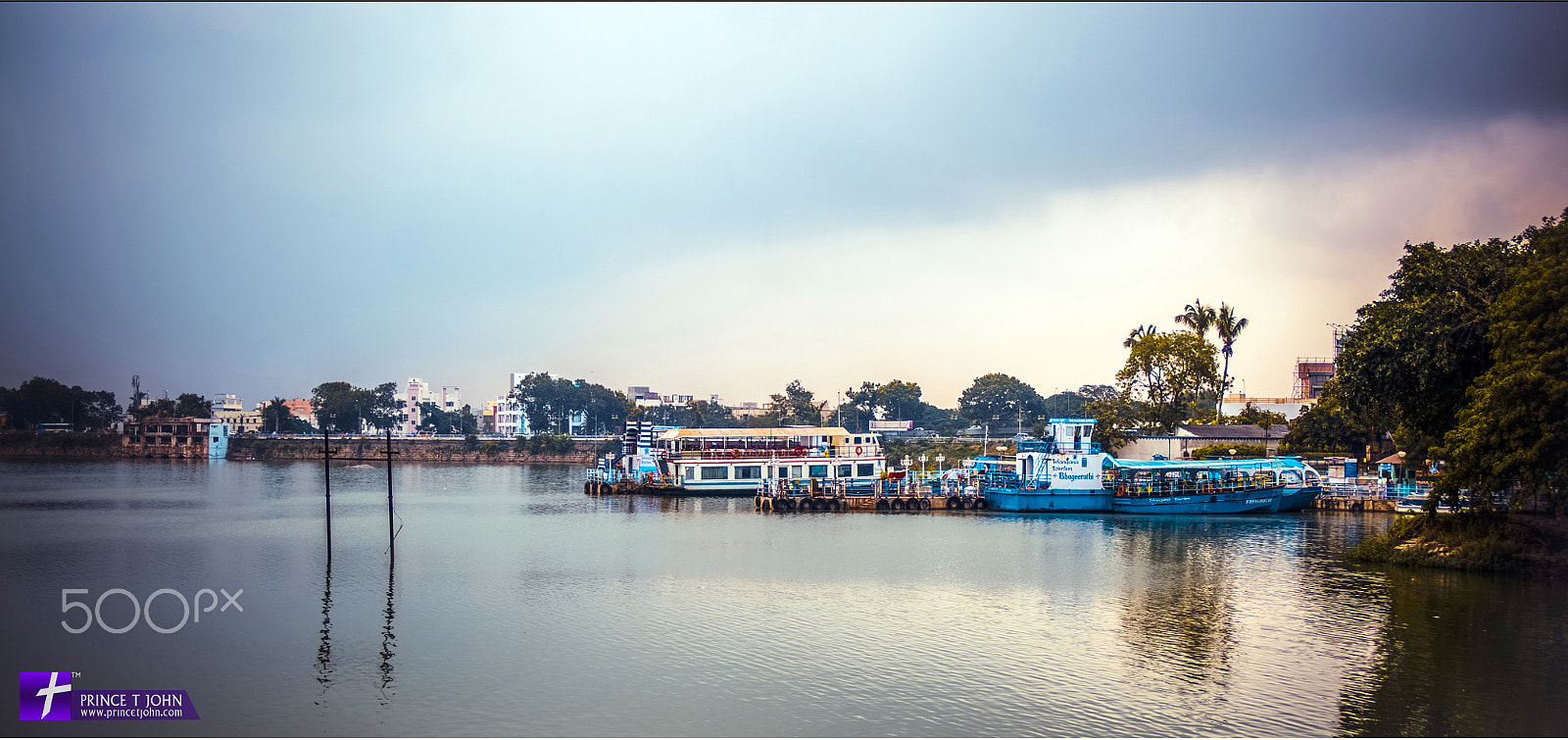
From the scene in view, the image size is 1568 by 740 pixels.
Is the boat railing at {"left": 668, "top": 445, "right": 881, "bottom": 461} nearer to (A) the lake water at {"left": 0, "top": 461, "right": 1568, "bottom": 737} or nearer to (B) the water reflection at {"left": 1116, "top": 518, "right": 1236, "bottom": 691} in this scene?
(A) the lake water at {"left": 0, "top": 461, "right": 1568, "bottom": 737}

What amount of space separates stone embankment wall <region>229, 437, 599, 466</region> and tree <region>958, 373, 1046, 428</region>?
5728 cm

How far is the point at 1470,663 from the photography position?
24.2 meters

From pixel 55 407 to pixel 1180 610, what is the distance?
14824 centimetres

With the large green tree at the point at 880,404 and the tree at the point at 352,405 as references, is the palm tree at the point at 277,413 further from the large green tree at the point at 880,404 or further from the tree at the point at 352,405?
the large green tree at the point at 880,404

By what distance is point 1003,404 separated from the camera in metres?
151

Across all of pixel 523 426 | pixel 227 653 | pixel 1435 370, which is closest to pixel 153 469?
pixel 523 426

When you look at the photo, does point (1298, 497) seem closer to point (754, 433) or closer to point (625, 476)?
point (754, 433)

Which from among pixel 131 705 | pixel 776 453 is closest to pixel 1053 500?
pixel 776 453

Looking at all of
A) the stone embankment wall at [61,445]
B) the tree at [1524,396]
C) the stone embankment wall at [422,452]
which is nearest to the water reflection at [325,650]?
the tree at [1524,396]

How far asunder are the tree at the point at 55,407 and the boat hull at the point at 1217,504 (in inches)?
5343

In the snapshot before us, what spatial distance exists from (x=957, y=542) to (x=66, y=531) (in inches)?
1699

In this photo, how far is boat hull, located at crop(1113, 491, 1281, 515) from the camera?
57.9 metres

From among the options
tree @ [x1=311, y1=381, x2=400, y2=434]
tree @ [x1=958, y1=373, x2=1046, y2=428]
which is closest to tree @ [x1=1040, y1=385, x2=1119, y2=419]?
tree @ [x1=958, y1=373, x2=1046, y2=428]

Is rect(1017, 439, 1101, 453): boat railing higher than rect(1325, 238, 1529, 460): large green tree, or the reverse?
rect(1325, 238, 1529, 460): large green tree
